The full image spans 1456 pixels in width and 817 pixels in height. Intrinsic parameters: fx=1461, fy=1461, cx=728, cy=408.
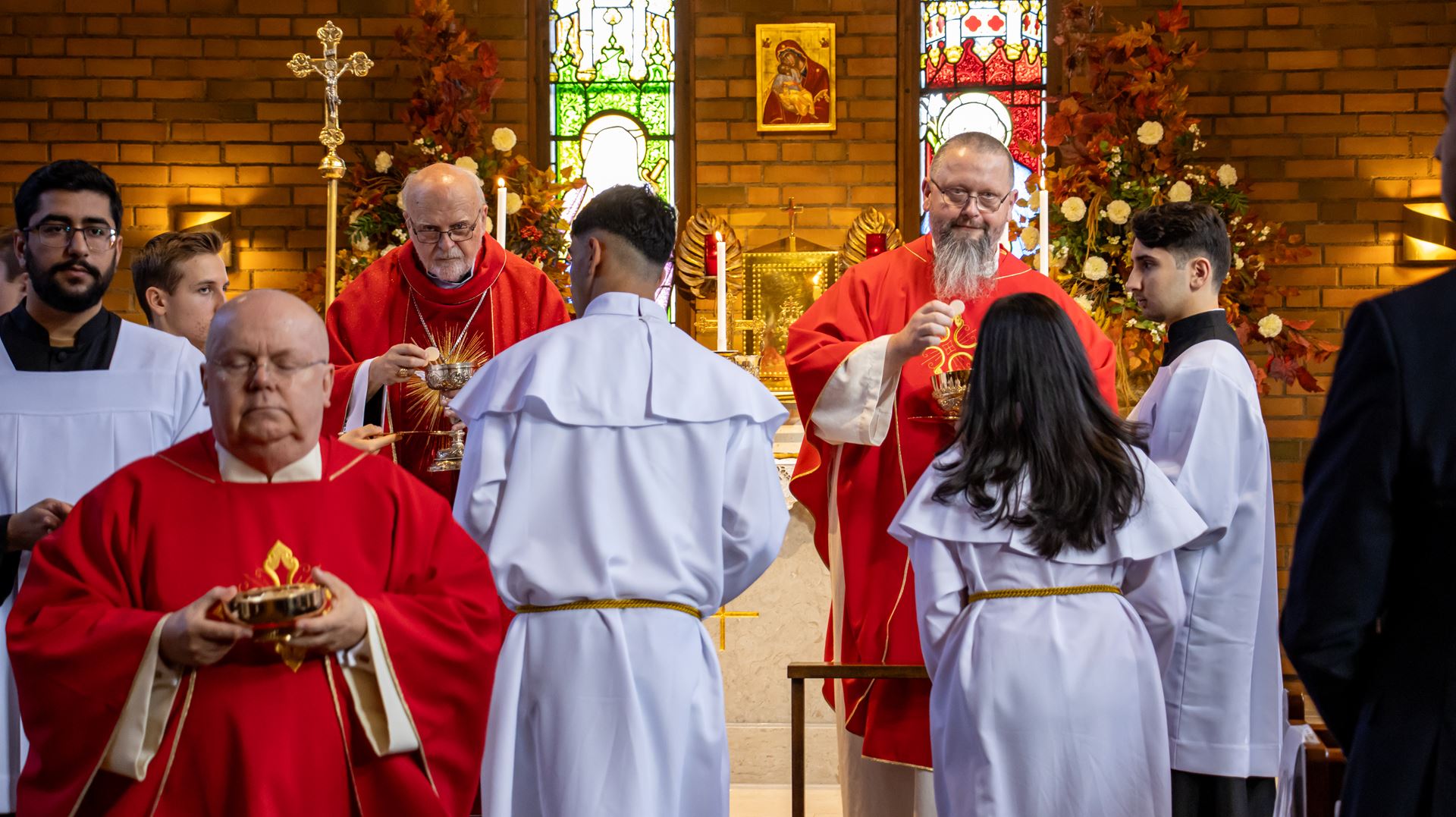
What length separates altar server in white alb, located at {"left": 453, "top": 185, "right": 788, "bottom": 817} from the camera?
306 centimetres

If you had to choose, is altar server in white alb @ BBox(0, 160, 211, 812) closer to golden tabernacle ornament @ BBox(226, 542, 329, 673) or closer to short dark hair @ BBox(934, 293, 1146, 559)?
golden tabernacle ornament @ BBox(226, 542, 329, 673)

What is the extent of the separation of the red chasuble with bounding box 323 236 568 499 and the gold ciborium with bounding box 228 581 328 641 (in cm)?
207

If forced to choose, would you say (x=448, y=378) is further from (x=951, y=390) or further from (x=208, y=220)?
(x=208, y=220)

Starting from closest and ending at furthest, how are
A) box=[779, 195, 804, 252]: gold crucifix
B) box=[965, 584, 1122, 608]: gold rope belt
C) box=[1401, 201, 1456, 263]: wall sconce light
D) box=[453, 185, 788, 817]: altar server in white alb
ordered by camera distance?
box=[453, 185, 788, 817]: altar server in white alb, box=[965, 584, 1122, 608]: gold rope belt, box=[779, 195, 804, 252]: gold crucifix, box=[1401, 201, 1456, 263]: wall sconce light

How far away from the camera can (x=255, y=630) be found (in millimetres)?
2338

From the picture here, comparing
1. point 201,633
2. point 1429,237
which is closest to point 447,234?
point 201,633

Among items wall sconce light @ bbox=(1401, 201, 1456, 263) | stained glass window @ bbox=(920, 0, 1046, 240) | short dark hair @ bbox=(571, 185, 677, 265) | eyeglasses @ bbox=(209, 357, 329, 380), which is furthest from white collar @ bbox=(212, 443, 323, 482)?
wall sconce light @ bbox=(1401, 201, 1456, 263)

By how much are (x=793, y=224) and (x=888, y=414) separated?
3.49 m

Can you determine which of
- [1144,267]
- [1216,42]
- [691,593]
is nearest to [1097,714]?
[691,593]

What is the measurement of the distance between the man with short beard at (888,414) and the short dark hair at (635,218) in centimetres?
88

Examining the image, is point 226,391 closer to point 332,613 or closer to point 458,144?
point 332,613

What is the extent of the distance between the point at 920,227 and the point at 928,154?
0.41m

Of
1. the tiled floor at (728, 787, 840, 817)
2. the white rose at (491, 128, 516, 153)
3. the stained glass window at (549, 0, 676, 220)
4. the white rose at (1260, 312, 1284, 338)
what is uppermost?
the stained glass window at (549, 0, 676, 220)

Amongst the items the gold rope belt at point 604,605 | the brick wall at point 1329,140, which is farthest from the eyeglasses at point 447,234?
the brick wall at point 1329,140
